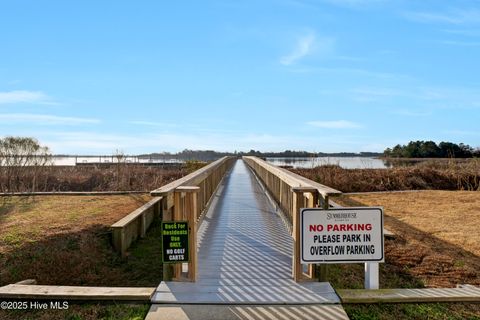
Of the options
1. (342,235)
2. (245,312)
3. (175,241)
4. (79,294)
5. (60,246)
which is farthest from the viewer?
(60,246)

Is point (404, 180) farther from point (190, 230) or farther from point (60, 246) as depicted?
point (60, 246)

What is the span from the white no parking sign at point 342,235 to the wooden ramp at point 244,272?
15.5 inches

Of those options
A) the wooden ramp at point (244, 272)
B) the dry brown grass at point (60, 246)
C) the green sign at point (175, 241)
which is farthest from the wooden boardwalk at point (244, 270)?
the dry brown grass at point (60, 246)

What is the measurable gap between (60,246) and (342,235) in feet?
15.3

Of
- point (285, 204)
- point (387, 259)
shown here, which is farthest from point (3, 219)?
point (387, 259)

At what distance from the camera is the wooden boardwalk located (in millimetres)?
3719

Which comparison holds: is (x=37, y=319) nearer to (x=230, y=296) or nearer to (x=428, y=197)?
(x=230, y=296)

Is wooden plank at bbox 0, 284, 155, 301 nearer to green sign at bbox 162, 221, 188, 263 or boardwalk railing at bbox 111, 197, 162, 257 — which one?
green sign at bbox 162, 221, 188, 263

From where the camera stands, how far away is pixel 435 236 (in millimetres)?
7727

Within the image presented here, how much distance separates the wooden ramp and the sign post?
0.40m

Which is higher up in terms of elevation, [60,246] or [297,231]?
[297,231]

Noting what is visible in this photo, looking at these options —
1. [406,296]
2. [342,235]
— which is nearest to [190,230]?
[342,235]

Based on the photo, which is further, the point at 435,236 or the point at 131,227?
the point at 435,236

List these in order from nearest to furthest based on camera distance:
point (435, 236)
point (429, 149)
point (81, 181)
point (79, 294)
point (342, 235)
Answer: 1. point (79, 294)
2. point (342, 235)
3. point (435, 236)
4. point (81, 181)
5. point (429, 149)
